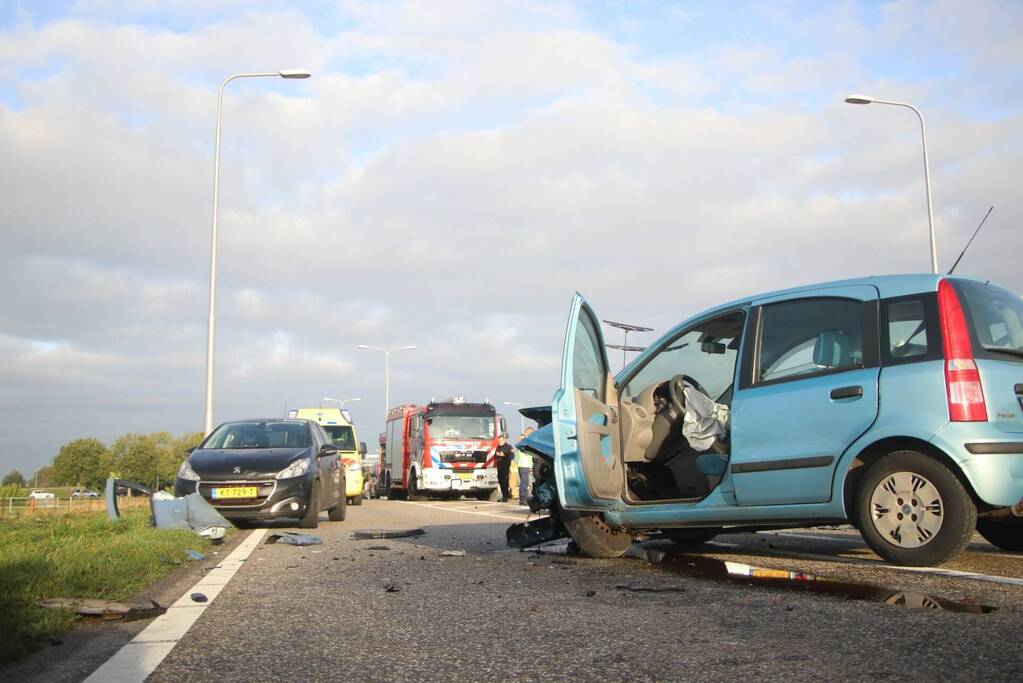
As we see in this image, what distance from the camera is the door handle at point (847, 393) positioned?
6204 mm

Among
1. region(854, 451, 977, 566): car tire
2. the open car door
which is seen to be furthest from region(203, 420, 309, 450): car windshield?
region(854, 451, 977, 566): car tire

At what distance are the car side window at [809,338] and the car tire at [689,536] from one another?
1.87 m

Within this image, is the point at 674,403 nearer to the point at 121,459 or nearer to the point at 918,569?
the point at 918,569

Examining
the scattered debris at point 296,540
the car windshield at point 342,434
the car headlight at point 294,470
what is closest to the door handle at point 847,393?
the scattered debris at point 296,540

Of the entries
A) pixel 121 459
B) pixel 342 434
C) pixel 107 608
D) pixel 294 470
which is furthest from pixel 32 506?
pixel 121 459

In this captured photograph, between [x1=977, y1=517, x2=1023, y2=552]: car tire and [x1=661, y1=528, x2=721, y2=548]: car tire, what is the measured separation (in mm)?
2043

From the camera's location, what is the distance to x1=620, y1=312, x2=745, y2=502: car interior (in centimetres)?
778

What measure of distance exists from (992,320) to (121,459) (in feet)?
482

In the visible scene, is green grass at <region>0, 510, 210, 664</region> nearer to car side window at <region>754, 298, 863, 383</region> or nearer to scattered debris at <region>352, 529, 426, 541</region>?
scattered debris at <region>352, 529, 426, 541</region>

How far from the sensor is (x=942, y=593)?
17.1 ft

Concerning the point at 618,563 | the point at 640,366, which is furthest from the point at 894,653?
the point at 640,366

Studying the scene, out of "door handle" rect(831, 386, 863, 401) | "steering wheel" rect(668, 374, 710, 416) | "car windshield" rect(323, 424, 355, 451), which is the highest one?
"car windshield" rect(323, 424, 355, 451)

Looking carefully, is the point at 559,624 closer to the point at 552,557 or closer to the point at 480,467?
the point at 552,557

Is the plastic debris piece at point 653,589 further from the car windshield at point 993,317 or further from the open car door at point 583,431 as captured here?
the car windshield at point 993,317
